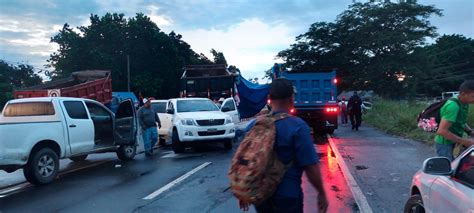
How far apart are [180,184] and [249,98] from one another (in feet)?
44.6

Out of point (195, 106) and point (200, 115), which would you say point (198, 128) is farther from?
point (195, 106)

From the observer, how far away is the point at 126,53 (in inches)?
2064

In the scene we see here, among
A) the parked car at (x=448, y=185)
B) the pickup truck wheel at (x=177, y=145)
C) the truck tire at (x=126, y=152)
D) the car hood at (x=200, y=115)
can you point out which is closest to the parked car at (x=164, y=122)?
the car hood at (x=200, y=115)

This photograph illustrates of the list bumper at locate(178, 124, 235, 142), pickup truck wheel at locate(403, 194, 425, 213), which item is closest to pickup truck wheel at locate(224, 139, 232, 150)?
bumper at locate(178, 124, 235, 142)

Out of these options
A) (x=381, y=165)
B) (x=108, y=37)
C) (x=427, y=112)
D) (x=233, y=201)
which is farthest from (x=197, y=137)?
(x=108, y=37)

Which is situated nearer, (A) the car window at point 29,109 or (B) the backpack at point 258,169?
(B) the backpack at point 258,169

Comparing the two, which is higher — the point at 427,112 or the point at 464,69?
the point at 464,69

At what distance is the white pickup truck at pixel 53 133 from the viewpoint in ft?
30.3

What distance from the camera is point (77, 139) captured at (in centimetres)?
1083

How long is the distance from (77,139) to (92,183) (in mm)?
1602

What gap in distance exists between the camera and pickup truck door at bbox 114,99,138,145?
41.0 ft

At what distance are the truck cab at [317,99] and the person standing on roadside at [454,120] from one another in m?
13.4

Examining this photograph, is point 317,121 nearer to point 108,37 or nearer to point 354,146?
point 354,146

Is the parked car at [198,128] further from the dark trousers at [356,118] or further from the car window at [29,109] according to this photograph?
the dark trousers at [356,118]
